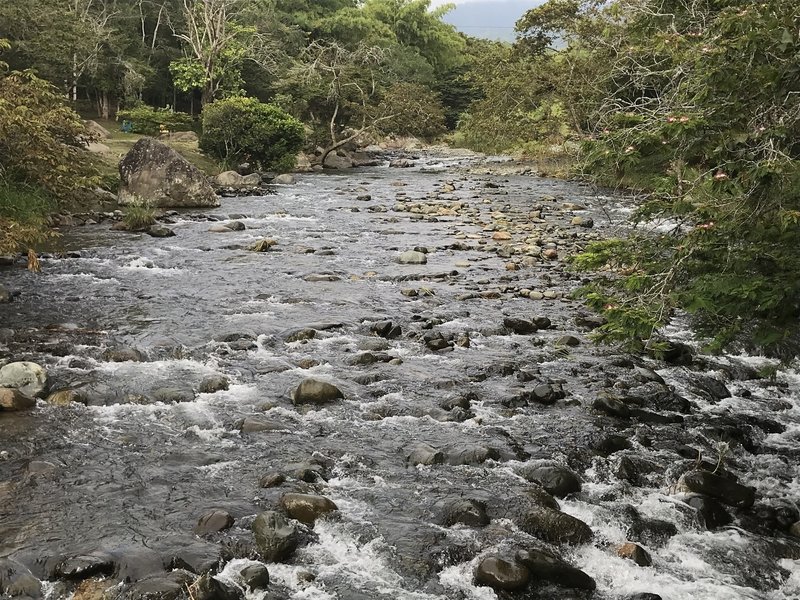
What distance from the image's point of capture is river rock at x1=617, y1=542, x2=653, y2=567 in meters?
5.19

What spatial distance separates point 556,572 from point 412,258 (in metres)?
11.3

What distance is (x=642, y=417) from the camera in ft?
25.4

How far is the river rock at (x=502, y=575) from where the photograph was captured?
485cm

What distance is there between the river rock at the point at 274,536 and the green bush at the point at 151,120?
36094 millimetres

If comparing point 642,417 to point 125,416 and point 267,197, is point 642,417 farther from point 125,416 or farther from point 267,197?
point 267,197

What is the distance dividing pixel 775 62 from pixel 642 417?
4.33 meters

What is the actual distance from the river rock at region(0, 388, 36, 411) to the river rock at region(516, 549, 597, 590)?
18.0 ft

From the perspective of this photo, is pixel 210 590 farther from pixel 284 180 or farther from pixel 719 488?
pixel 284 180

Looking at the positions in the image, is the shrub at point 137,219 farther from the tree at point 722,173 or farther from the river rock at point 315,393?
the tree at point 722,173

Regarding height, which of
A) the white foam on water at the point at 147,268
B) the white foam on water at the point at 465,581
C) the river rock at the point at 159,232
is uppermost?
the river rock at the point at 159,232

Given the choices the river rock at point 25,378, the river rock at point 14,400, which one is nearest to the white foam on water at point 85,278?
the river rock at point 25,378

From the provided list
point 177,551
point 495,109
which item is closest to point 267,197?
point 495,109

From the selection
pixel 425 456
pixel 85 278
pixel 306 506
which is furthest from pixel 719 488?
pixel 85 278

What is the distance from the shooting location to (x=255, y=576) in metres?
4.78
